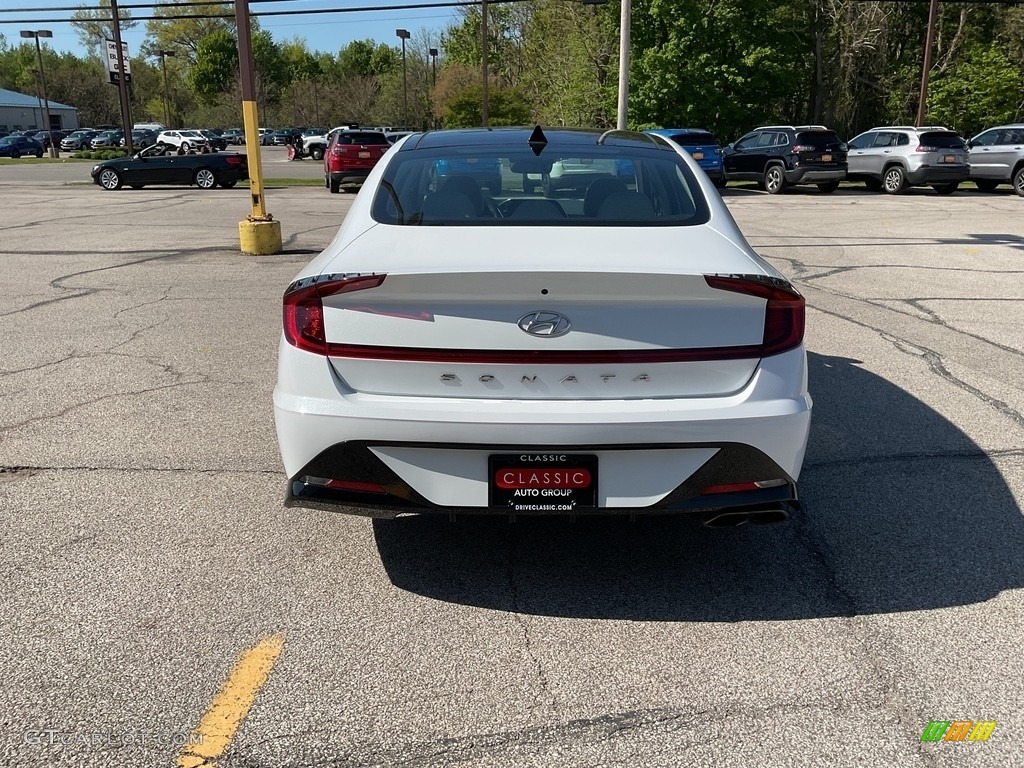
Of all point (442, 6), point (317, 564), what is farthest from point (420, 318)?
point (442, 6)

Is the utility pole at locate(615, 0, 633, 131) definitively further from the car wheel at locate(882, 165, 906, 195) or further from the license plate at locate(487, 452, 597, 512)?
the license plate at locate(487, 452, 597, 512)

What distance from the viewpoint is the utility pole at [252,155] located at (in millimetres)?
10609

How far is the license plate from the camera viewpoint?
3.01 metres

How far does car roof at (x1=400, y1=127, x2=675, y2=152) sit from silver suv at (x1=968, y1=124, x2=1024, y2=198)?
72.2 ft

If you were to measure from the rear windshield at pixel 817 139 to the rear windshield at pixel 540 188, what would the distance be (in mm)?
21366

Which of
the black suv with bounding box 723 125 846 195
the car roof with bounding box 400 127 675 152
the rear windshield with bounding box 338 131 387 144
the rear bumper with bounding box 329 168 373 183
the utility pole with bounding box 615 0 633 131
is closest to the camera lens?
the car roof with bounding box 400 127 675 152

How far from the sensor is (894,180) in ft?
77.7

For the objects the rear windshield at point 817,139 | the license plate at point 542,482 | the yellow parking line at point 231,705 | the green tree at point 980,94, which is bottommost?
the yellow parking line at point 231,705

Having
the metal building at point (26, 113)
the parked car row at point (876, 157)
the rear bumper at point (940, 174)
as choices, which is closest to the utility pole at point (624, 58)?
the parked car row at point (876, 157)

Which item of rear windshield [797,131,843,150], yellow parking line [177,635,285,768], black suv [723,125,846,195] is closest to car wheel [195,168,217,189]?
black suv [723,125,846,195]

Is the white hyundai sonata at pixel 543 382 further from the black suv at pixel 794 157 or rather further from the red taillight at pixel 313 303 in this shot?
the black suv at pixel 794 157

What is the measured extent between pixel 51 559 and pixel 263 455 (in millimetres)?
1291

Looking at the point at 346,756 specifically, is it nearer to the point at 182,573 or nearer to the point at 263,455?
the point at 182,573

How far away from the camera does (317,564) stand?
358cm
